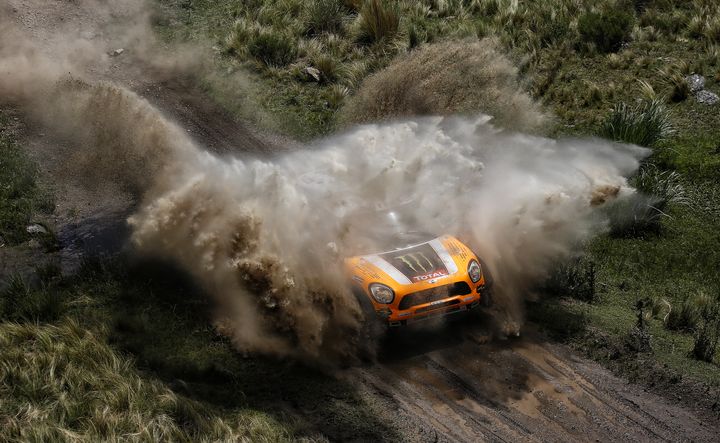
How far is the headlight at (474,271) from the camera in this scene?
1135cm

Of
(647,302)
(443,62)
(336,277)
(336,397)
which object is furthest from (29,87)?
(647,302)

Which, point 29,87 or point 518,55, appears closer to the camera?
point 29,87

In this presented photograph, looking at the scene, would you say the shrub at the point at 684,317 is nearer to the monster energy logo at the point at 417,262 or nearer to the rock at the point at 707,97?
the monster energy logo at the point at 417,262

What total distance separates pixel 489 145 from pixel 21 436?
34.7 ft

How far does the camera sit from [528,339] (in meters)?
11.9

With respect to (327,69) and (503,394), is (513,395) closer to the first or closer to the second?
(503,394)

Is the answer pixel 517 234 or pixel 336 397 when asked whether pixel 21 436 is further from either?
pixel 517 234

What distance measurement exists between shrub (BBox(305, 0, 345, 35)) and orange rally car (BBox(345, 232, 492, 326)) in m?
12.9

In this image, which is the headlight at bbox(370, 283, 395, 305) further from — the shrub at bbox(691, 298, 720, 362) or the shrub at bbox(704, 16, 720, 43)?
the shrub at bbox(704, 16, 720, 43)

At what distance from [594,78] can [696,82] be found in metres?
2.44

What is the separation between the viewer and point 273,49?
22156 millimetres

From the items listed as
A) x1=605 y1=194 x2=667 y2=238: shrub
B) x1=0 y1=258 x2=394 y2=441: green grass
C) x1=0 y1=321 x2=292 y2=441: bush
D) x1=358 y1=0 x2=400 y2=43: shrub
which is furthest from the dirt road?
x1=358 y1=0 x2=400 y2=43: shrub

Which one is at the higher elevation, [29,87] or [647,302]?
[647,302]

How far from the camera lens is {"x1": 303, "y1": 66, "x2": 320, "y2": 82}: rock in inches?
→ 848
